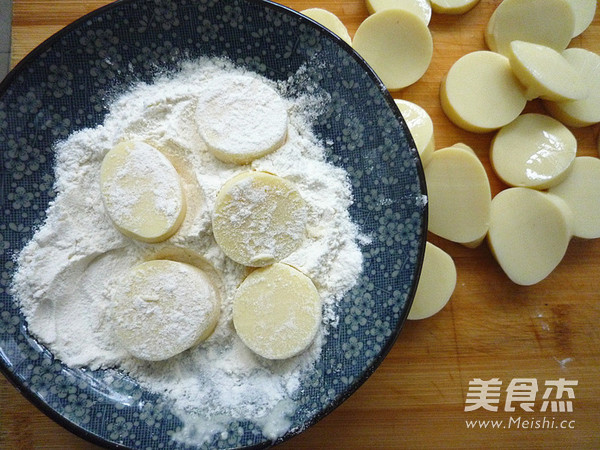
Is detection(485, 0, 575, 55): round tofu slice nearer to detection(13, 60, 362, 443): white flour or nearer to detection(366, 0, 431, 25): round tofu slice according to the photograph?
detection(366, 0, 431, 25): round tofu slice

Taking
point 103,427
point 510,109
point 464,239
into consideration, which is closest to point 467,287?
point 464,239

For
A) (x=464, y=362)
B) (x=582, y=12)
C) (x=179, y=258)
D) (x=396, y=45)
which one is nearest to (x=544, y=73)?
(x=582, y=12)

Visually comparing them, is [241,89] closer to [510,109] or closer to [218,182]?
[218,182]

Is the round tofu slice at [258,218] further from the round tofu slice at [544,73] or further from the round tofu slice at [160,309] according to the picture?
the round tofu slice at [544,73]

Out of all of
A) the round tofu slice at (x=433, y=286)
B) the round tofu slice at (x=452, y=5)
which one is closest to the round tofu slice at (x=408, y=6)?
the round tofu slice at (x=452, y=5)

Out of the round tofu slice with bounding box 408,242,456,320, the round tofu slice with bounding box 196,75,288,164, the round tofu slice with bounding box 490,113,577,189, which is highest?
the round tofu slice with bounding box 196,75,288,164

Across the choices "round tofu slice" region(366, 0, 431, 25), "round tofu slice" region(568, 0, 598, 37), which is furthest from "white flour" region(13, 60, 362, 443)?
"round tofu slice" region(568, 0, 598, 37)
